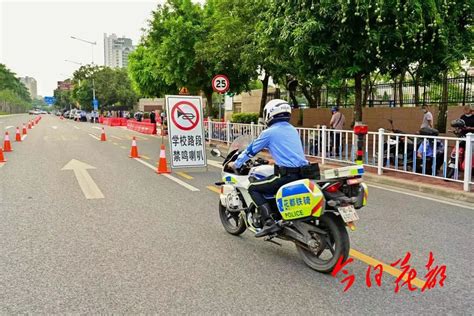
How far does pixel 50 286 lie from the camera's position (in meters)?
4.04

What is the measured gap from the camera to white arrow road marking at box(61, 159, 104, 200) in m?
8.36

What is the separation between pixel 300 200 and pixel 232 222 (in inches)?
73.3

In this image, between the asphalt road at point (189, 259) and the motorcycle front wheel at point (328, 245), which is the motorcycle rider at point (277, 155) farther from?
the asphalt road at point (189, 259)

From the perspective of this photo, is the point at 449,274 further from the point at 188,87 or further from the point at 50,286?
the point at 188,87

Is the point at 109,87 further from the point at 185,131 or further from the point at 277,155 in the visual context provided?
the point at 277,155

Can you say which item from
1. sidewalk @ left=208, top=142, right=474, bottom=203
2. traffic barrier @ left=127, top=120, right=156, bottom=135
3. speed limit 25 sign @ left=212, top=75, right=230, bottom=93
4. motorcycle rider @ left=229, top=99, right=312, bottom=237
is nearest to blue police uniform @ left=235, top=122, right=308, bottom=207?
motorcycle rider @ left=229, top=99, right=312, bottom=237

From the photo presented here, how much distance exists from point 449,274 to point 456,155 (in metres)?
4.91

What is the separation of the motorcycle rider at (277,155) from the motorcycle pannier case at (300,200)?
8.4 inches

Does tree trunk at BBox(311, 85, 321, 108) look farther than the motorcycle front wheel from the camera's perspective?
Yes

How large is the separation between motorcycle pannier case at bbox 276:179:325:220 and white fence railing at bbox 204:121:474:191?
4130mm

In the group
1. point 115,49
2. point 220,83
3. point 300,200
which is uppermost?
point 115,49

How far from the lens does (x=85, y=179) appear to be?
1006 cm

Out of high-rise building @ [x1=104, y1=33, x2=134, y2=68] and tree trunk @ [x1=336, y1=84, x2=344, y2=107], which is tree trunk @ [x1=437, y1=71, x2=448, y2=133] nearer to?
tree trunk @ [x1=336, y1=84, x2=344, y2=107]

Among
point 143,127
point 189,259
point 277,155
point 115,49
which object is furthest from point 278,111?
point 115,49
